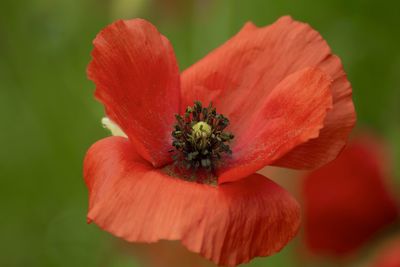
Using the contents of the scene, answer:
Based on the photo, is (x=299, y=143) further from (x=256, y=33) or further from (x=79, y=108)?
(x=79, y=108)

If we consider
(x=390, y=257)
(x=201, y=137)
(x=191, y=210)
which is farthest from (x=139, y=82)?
(x=390, y=257)

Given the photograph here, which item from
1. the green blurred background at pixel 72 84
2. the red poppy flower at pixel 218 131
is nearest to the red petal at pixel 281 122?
the red poppy flower at pixel 218 131

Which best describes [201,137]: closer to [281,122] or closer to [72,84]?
[281,122]

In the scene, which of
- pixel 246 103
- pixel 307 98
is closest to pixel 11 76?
pixel 246 103

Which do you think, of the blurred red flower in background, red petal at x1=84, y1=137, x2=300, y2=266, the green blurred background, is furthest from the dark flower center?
the green blurred background

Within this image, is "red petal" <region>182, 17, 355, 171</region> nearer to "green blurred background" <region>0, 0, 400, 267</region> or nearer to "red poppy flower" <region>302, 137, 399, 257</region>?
"red poppy flower" <region>302, 137, 399, 257</region>

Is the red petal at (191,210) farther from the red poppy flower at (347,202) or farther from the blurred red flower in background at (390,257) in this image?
the red poppy flower at (347,202)
